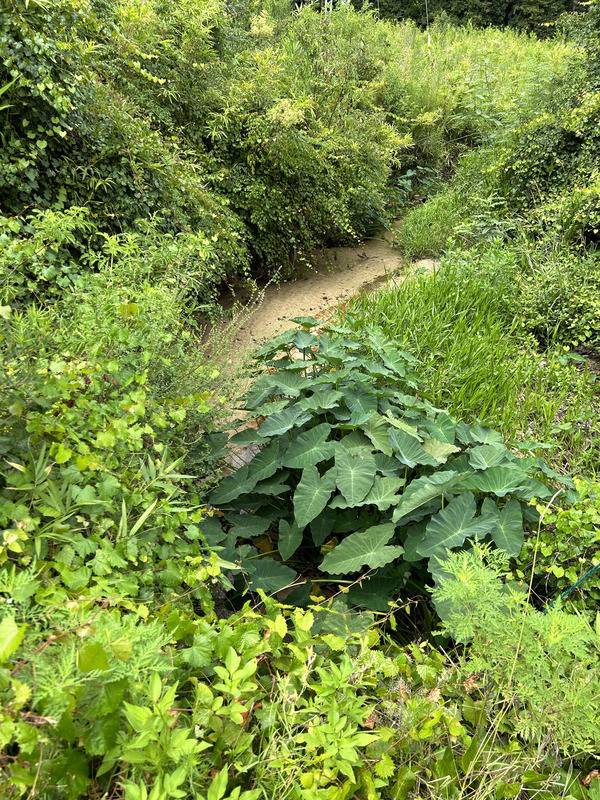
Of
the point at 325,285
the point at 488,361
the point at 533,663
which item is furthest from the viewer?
the point at 325,285

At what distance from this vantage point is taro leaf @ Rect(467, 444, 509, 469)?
1885 millimetres

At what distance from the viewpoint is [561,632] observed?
3.69 ft

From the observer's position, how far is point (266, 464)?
213cm

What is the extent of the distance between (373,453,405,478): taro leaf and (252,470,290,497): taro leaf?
39cm

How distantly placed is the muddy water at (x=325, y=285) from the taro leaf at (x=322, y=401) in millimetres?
1938

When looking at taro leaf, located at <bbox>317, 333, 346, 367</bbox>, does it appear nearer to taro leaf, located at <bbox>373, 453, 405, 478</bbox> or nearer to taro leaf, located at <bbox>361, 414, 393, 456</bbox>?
taro leaf, located at <bbox>361, 414, 393, 456</bbox>

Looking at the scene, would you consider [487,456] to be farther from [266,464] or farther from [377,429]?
[266,464]

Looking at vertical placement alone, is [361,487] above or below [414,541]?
above

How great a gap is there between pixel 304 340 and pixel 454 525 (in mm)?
1151

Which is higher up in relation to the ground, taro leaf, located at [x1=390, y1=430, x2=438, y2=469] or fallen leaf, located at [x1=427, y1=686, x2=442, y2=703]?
taro leaf, located at [x1=390, y1=430, x2=438, y2=469]

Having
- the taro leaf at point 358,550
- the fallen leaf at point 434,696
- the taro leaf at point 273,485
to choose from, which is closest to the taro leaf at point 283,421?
the taro leaf at point 273,485

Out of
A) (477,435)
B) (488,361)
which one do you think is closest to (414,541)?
(477,435)

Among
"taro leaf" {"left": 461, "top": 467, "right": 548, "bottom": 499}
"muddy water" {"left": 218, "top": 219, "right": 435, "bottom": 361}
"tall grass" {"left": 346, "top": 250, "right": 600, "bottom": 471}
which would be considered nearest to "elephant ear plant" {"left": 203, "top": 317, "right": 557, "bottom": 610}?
"taro leaf" {"left": 461, "top": 467, "right": 548, "bottom": 499}

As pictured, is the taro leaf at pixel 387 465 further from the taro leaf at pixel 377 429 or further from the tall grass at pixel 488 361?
the tall grass at pixel 488 361
